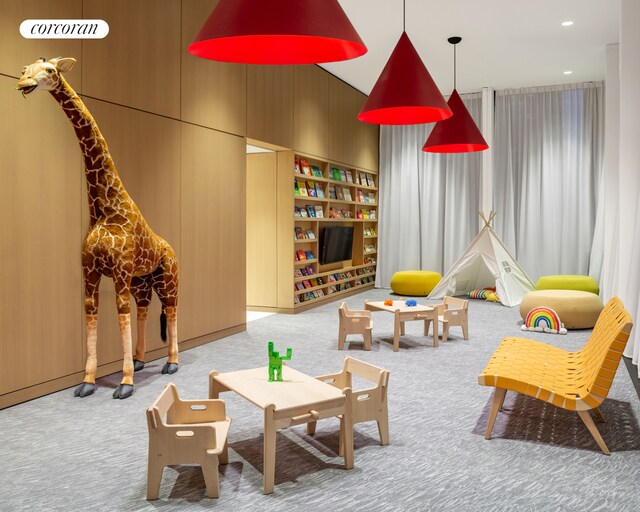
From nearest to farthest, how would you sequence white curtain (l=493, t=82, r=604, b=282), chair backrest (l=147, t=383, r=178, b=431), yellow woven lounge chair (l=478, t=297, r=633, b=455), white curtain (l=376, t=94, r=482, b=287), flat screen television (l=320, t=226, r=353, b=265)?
chair backrest (l=147, t=383, r=178, b=431) → yellow woven lounge chair (l=478, t=297, r=633, b=455) → flat screen television (l=320, t=226, r=353, b=265) → white curtain (l=493, t=82, r=604, b=282) → white curtain (l=376, t=94, r=482, b=287)

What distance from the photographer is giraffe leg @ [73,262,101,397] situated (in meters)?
3.82

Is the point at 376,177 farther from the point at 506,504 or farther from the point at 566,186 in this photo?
the point at 506,504

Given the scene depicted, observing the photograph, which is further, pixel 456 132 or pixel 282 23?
pixel 456 132

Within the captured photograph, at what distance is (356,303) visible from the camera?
27.6 ft

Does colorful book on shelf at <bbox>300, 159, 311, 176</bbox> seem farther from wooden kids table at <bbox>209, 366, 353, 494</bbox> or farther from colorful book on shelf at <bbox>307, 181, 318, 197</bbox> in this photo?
wooden kids table at <bbox>209, 366, 353, 494</bbox>

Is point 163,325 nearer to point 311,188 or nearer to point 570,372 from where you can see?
point 570,372

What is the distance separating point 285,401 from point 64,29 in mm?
3089

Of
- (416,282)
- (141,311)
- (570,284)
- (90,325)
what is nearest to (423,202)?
(416,282)

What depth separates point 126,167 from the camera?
14.8ft

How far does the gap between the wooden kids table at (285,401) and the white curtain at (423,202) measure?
7.48m

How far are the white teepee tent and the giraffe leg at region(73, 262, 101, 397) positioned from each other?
607 cm

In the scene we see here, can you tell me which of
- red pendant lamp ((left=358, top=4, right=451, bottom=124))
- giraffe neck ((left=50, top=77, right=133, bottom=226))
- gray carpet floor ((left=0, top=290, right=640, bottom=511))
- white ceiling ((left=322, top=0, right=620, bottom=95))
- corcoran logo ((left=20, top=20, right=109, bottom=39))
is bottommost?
gray carpet floor ((left=0, top=290, right=640, bottom=511))

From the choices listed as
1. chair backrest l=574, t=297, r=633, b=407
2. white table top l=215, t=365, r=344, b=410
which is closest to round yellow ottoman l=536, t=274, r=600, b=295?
chair backrest l=574, t=297, r=633, b=407

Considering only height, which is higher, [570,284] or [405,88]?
[405,88]
